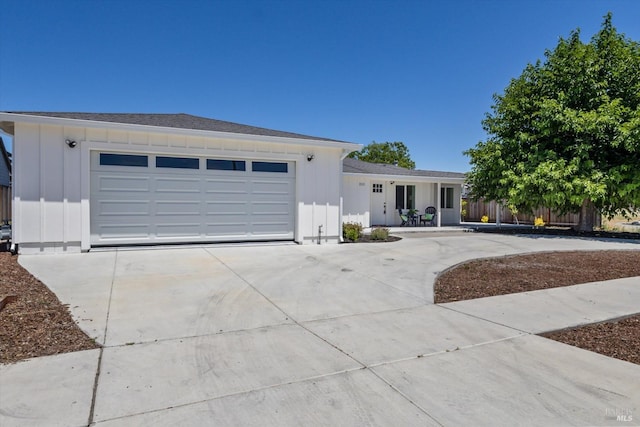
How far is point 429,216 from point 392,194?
2240 mm

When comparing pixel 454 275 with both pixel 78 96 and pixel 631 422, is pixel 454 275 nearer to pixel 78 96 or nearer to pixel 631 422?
pixel 631 422

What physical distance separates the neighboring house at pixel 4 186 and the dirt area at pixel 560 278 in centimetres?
2031

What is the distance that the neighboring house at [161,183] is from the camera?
26.3 ft

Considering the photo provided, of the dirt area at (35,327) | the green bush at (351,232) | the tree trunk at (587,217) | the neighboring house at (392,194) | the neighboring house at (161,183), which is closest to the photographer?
the dirt area at (35,327)

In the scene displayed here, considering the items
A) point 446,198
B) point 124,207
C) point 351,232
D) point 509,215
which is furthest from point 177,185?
point 509,215

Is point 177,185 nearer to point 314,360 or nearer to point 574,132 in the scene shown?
point 314,360

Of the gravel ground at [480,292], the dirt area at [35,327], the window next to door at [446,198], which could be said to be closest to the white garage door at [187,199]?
the gravel ground at [480,292]

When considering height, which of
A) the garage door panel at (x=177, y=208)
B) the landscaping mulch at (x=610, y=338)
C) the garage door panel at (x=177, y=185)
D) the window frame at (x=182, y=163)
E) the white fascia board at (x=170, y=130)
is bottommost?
the landscaping mulch at (x=610, y=338)

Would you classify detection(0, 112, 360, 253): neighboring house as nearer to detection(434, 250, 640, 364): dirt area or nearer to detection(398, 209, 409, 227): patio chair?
detection(434, 250, 640, 364): dirt area

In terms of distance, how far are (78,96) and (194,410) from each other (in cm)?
1869

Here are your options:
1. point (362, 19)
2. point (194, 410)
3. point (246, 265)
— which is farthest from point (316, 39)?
point (194, 410)

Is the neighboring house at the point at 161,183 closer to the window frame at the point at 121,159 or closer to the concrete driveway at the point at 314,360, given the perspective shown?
the window frame at the point at 121,159

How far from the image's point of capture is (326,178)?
11.0 m

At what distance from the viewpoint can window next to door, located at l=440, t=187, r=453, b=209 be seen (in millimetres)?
19922
